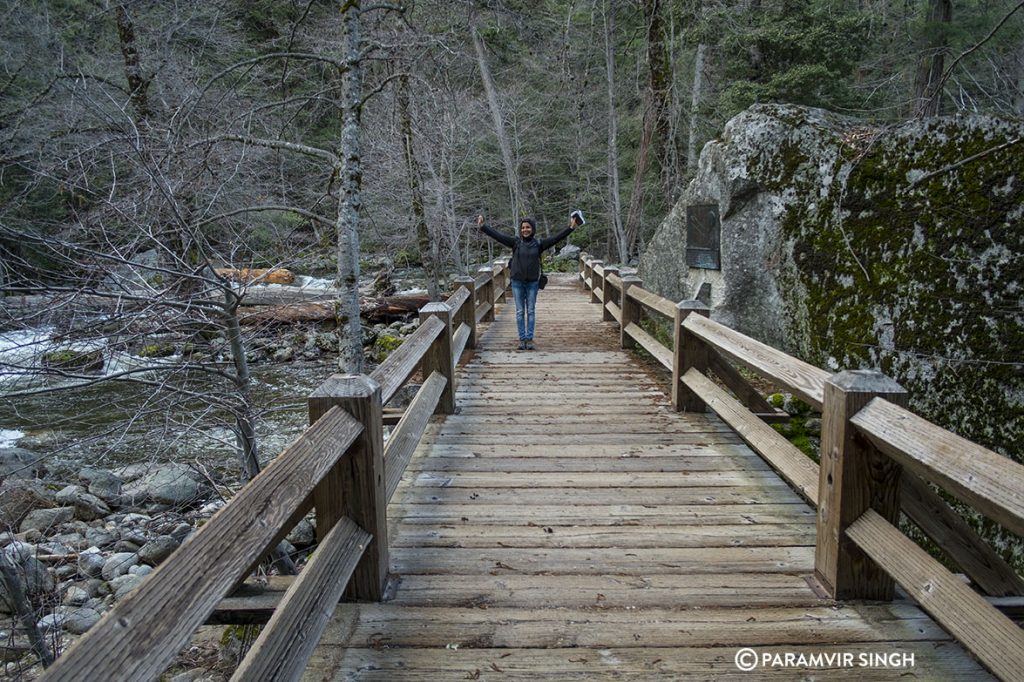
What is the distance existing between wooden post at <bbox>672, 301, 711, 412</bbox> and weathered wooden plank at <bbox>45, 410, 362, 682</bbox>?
400cm

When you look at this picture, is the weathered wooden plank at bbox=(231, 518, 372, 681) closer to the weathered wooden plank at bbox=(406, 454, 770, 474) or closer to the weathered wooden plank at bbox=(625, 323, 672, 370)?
the weathered wooden plank at bbox=(406, 454, 770, 474)

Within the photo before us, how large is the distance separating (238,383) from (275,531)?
3.46 meters

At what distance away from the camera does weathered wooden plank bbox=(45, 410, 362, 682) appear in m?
1.21

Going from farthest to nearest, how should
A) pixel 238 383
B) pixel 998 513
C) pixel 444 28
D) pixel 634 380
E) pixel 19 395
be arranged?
pixel 444 28 → pixel 634 380 → pixel 238 383 → pixel 19 395 → pixel 998 513

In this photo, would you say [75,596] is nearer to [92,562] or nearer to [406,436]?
[92,562]

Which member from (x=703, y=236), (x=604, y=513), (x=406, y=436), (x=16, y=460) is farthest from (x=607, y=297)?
(x=16, y=460)

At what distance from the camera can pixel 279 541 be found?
90.7 inches

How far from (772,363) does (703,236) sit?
6.04m

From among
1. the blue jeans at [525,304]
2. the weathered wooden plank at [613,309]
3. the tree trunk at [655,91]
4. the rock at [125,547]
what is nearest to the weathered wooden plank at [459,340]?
the blue jeans at [525,304]

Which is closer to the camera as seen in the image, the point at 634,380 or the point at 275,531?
the point at 275,531

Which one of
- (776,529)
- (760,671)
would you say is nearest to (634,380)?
(776,529)

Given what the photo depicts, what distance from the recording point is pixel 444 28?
12.1m

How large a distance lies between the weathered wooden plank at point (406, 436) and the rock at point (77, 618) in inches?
159

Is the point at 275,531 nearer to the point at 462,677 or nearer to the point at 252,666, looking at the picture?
the point at 252,666
